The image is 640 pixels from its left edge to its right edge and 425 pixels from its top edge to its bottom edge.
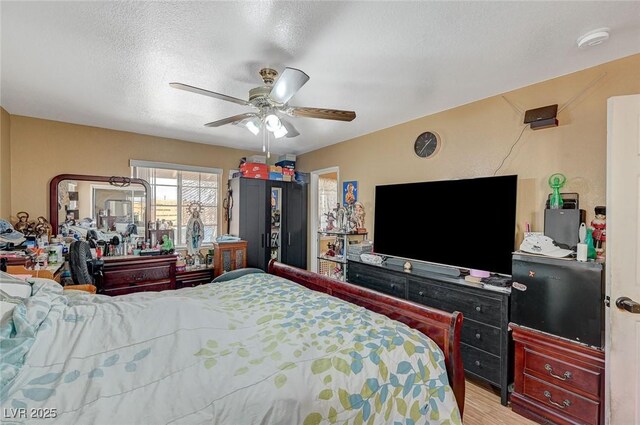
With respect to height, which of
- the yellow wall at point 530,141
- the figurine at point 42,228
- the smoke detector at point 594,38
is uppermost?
the smoke detector at point 594,38

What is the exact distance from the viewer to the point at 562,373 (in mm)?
1927

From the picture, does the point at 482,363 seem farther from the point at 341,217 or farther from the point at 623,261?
the point at 341,217

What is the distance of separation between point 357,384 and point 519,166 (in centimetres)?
227

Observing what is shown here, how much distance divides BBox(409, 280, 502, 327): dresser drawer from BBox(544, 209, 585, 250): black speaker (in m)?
0.61

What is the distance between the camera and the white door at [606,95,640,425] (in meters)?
1.60

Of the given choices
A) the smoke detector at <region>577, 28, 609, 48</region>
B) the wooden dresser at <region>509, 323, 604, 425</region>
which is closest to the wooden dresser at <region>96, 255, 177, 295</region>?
the wooden dresser at <region>509, 323, 604, 425</region>

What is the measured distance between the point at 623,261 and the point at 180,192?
15.6ft

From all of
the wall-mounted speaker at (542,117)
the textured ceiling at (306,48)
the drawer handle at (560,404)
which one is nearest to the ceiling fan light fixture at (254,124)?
the textured ceiling at (306,48)

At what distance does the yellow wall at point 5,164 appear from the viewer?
9.72 feet

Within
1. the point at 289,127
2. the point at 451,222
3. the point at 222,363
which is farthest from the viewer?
the point at 451,222

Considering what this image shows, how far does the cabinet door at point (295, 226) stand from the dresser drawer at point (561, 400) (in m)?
3.47

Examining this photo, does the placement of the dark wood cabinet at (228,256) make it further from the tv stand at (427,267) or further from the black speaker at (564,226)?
the black speaker at (564,226)

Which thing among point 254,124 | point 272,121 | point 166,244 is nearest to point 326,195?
point 166,244

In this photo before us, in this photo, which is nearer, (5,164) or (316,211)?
(5,164)
